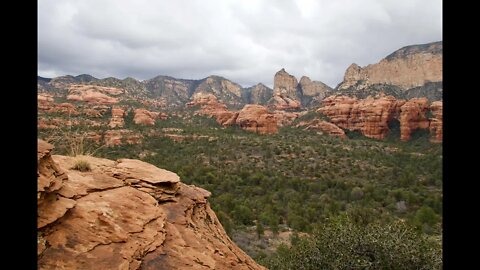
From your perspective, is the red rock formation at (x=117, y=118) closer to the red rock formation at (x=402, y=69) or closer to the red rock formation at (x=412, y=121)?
the red rock formation at (x=412, y=121)

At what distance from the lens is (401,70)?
127m

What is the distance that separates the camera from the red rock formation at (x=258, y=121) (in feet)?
266

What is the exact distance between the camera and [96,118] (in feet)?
206

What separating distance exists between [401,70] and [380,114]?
61.2 m

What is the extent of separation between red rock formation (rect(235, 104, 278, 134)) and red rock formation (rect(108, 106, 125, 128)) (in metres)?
30.7

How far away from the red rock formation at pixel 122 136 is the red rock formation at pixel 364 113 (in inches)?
2088

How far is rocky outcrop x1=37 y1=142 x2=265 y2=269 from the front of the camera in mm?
3644

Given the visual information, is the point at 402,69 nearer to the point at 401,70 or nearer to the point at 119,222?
the point at 401,70

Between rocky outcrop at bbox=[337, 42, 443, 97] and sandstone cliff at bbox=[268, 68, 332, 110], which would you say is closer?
rocky outcrop at bbox=[337, 42, 443, 97]

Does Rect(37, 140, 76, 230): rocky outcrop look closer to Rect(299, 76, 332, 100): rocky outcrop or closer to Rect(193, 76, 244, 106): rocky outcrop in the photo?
Rect(193, 76, 244, 106): rocky outcrop

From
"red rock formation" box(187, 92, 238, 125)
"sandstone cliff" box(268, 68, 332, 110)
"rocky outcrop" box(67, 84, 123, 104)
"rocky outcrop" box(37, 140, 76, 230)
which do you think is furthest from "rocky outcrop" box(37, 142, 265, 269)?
"sandstone cliff" box(268, 68, 332, 110)

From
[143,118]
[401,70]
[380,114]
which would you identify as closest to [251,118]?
[143,118]

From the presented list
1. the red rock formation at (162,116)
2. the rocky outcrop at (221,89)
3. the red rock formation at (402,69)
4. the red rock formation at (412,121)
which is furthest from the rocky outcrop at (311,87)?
the red rock formation at (162,116)
